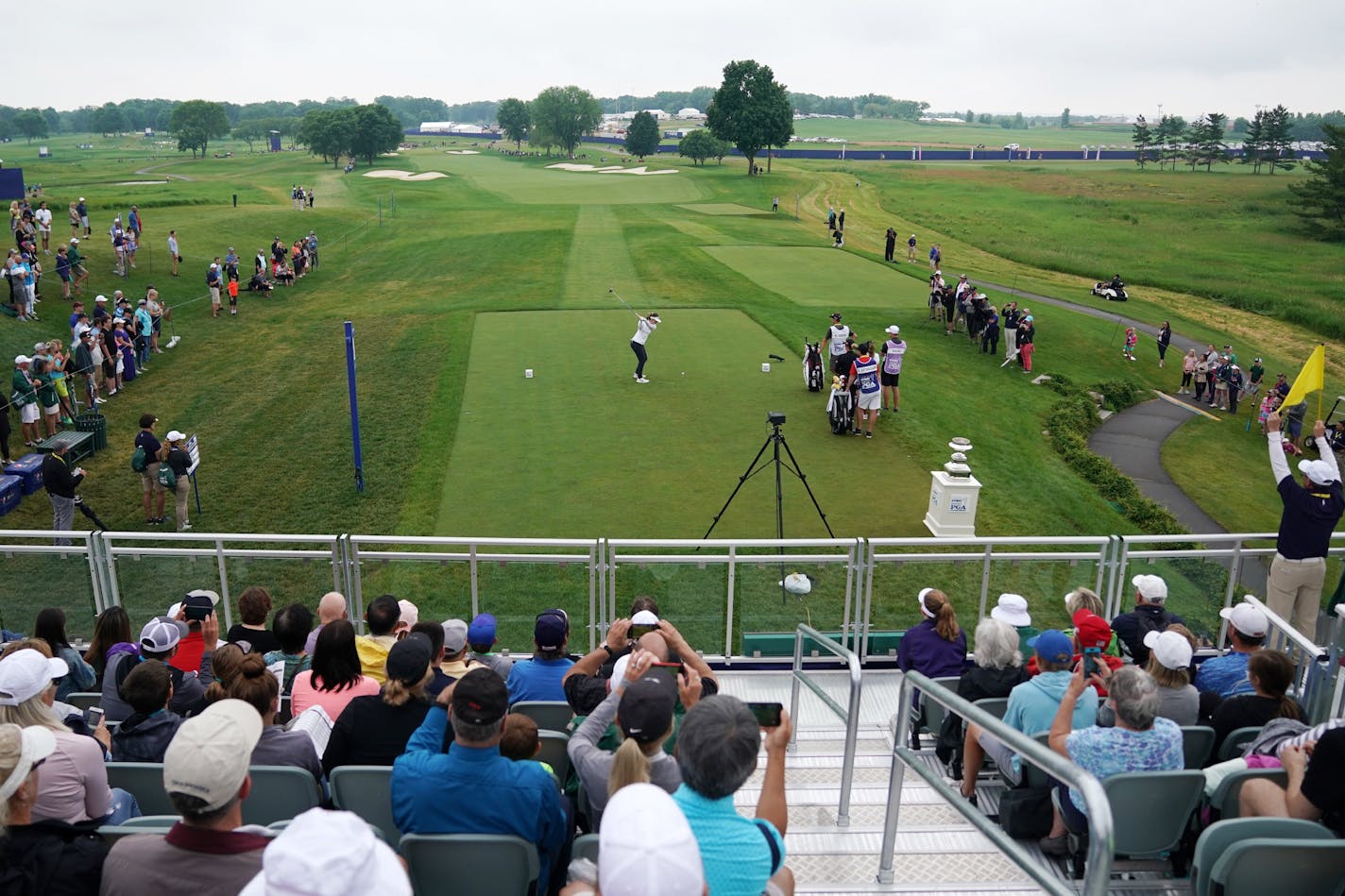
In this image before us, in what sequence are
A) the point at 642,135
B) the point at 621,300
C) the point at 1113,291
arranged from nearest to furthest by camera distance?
1. the point at 621,300
2. the point at 1113,291
3. the point at 642,135

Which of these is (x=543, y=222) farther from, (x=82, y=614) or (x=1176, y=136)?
(x=1176, y=136)

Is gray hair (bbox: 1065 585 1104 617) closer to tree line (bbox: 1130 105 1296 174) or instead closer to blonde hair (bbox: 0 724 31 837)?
blonde hair (bbox: 0 724 31 837)

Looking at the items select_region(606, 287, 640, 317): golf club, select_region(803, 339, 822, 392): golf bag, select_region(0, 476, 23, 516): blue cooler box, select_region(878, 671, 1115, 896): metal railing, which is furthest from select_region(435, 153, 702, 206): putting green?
select_region(878, 671, 1115, 896): metal railing

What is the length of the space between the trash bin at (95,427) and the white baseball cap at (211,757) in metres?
18.6

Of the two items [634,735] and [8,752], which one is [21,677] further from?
[634,735]

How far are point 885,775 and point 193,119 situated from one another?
168 metres

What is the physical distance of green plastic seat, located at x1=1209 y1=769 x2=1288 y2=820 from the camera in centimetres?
502

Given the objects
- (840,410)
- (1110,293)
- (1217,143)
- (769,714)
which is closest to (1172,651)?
(769,714)

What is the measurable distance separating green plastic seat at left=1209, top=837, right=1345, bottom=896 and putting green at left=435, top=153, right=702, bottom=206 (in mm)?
68651

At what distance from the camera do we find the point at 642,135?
12556 cm

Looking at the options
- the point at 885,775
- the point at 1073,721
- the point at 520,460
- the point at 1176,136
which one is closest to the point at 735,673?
the point at 885,775

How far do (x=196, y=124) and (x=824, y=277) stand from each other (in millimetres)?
137864

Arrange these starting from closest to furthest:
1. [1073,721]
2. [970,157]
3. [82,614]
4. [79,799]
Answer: [79,799], [1073,721], [82,614], [970,157]

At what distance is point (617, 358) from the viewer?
26.2 meters
